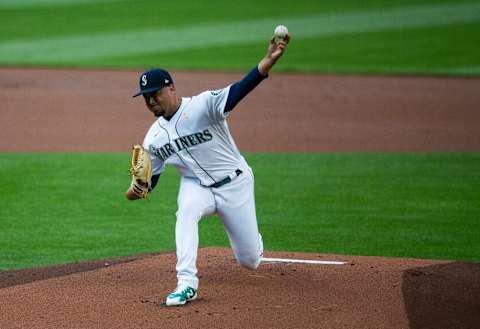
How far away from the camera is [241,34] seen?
2514cm

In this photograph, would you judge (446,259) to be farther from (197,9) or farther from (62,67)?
(197,9)

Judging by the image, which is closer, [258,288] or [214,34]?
[258,288]

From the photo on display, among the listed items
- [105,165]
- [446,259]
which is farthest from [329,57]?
[446,259]

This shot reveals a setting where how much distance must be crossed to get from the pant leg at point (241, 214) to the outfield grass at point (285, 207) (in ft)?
6.60

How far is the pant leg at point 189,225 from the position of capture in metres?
6.96

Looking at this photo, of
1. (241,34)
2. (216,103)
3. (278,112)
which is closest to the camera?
(216,103)

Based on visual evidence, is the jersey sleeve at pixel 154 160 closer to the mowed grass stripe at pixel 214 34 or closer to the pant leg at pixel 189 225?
the pant leg at pixel 189 225

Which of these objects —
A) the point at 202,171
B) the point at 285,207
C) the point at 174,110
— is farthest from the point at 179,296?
the point at 285,207

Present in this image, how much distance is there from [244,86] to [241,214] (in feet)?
3.41

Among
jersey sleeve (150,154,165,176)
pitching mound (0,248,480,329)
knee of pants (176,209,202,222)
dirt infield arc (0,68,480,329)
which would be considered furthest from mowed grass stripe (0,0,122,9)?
knee of pants (176,209,202,222)

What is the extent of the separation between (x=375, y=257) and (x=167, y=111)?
247 cm

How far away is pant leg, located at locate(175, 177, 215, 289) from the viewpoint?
6.96 meters

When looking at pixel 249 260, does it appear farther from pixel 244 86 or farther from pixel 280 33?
pixel 280 33

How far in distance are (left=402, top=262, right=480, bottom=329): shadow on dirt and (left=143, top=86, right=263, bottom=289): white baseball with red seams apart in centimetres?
121
